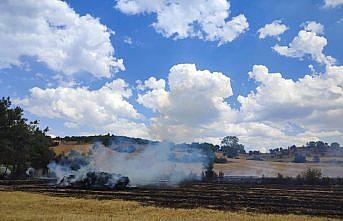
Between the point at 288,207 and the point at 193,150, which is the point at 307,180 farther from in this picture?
the point at 288,207

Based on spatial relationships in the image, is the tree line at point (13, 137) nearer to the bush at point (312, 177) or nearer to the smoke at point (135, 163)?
the smoke at point (135, 163)

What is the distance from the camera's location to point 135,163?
3600 inches

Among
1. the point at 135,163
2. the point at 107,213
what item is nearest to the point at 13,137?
the point at 135,163

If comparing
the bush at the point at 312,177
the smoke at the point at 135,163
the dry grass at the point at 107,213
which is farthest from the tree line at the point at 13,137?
the bush at the point at 312,177

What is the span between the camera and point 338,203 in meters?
40.5

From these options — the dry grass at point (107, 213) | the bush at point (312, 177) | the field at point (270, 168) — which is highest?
the field at point (270, 168)

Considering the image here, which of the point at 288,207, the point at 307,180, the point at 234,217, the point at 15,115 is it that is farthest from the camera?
the point at 307,180

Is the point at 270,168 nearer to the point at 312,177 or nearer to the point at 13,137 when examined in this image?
the point at 312,177

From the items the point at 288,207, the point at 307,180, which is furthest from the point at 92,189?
the point at 307,180

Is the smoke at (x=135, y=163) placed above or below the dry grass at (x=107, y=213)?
above

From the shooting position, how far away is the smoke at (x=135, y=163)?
8844 cm

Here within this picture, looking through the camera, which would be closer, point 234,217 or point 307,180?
point 234,217

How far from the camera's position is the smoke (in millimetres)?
88438

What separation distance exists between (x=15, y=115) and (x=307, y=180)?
53.3 meters
